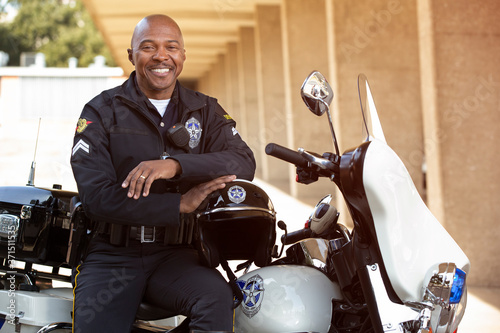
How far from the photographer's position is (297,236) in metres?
2.55

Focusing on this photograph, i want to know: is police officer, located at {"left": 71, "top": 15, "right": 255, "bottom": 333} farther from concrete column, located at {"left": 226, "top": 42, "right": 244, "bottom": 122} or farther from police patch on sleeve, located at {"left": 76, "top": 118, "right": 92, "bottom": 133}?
concrete column, located at {"left": 226, "top": 42, "right": 244, "bottom": 122}

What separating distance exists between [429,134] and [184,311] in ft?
14.4

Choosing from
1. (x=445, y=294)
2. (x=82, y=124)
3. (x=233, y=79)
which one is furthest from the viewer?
(x=233, y=79)

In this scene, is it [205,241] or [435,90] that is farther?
[435,90]

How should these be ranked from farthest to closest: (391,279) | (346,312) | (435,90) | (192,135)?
(435,90) < (192,135) < (346,312) < (391,279)

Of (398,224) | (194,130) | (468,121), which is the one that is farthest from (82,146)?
(468,121)

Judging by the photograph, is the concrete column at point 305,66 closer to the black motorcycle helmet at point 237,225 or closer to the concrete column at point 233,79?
the concrete column at point 233,79

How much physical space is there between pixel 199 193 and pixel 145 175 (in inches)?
8.2

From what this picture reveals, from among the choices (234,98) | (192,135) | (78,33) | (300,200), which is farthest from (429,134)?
(78,33)

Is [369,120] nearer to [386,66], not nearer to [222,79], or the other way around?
[386,66]

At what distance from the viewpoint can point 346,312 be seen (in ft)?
7.00

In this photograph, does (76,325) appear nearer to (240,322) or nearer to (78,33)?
(240,322)

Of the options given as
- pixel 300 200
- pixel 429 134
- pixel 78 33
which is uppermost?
pixel 78 33

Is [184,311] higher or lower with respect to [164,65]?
lower
